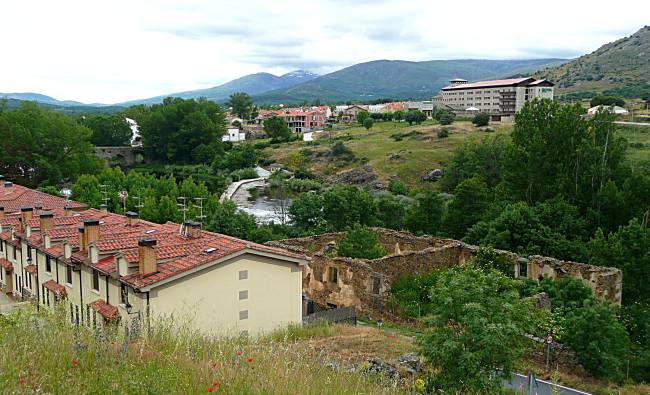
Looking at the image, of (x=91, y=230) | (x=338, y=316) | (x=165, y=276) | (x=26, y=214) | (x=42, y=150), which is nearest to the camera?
(x=165, y=276)

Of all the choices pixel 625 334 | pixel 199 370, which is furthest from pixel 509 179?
pixel 199 370

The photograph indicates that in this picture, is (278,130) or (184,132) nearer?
(184,132)

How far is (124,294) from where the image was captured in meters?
17.3

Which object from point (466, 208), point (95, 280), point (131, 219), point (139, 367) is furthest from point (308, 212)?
point (139, 367)

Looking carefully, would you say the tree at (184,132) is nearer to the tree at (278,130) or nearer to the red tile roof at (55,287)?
the tree at (278,130)

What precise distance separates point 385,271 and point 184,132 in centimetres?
6871

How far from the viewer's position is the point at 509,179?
39.3 meters

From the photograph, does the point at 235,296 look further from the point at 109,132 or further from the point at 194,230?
the point at 109,132

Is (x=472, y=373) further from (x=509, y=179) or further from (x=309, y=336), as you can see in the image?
(x=509, y=179)

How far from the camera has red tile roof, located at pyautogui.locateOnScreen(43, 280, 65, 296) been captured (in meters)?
20.6

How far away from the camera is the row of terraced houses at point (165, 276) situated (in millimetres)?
16781

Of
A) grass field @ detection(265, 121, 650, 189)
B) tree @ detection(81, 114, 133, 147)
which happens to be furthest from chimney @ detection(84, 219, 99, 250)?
tree @ detection(81, 114, 133, 147)

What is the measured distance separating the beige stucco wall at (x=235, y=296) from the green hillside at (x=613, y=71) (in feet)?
355

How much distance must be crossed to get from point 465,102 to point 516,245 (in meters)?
105
